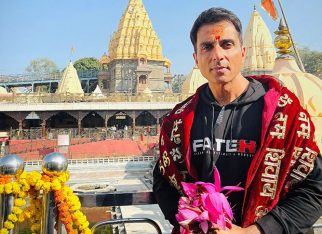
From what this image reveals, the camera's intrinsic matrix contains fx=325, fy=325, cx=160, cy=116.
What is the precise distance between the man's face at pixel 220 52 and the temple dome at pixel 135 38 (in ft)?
99.8

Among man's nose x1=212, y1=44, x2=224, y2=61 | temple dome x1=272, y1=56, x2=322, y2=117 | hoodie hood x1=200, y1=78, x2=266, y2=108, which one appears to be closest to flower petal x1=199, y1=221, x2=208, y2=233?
hoodie hood x1=200, y1=78, x2=266, y2=108

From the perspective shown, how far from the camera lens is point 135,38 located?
32469 millimetres

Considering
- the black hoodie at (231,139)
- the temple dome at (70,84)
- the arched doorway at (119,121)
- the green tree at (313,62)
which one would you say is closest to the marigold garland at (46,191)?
the black hoodie at (231,139)

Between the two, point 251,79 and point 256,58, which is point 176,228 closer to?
point 251,79

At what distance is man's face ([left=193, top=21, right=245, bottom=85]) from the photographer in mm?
1346

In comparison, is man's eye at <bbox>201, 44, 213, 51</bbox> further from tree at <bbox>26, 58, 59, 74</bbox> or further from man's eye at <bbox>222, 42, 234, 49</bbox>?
tree at <bbox>26, 58, 59, 74</bbox>

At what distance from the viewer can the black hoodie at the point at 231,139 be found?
4.24ft

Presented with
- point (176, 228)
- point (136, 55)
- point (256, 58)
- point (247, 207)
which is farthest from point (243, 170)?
point (136, 55)

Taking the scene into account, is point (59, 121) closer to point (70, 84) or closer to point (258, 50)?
point (70, 84)

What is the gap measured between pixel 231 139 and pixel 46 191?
38.4 inches

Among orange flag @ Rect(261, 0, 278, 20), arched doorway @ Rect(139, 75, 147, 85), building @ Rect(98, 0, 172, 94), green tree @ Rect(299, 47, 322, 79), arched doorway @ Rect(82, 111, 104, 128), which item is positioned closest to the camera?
orange flag @ Rect(261, 0, 278, 20)

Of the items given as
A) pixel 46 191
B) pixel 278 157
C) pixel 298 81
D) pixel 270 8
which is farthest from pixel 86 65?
pixel 278 157

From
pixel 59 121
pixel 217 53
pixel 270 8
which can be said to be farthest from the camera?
pixel 59 121

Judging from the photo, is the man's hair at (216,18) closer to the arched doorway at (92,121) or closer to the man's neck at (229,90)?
the man's neck at (229,90)
